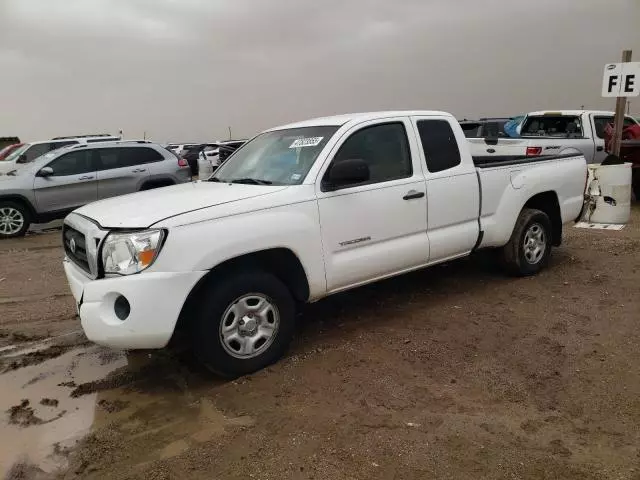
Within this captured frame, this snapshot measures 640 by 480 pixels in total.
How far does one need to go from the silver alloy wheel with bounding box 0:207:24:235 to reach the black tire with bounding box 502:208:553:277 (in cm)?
896

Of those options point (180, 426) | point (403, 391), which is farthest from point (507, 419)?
point (180, 426)

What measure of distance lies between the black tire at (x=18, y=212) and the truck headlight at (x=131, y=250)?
805 cm

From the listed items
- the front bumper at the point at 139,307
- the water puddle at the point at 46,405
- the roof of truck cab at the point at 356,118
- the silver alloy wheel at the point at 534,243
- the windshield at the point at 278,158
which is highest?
the roof of truck cab at the point at 356,118

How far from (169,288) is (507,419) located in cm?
219

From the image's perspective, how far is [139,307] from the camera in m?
3.28

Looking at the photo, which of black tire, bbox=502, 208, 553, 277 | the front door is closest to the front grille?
the front door

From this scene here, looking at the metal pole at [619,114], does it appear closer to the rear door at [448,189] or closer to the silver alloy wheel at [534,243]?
the silver alloy wheel at [534,243]

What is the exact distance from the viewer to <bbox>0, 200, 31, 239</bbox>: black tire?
397 inches

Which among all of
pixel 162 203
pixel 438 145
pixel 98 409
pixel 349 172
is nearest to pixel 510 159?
pixel 438 145

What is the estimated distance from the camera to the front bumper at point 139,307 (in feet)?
10.8

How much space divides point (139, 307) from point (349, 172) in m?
1.74

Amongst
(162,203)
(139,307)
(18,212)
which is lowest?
(139,307)

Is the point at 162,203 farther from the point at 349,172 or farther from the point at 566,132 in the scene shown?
the point at 566,132

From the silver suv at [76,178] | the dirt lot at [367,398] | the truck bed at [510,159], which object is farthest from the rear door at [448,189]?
the silver suv at [76,178]
